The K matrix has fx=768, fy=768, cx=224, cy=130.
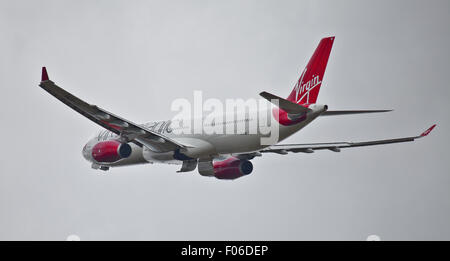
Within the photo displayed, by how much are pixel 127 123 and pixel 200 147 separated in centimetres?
527

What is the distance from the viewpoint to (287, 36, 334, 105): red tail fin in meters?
42.8

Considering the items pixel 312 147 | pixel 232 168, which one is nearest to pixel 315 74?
pixel 312 147

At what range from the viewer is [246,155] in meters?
50.0

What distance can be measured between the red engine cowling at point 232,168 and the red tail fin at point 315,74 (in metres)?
8.53

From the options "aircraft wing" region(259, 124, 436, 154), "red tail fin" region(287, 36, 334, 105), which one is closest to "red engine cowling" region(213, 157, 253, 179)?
"aircraft wing" region(259, 124, 436, 154)

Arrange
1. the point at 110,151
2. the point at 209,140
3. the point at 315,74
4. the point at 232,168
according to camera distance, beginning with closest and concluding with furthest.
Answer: the point at 315,74 → the point at 209,140 → the point at 110,151 → the point at 232,168

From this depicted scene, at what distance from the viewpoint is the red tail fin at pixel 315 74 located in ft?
140

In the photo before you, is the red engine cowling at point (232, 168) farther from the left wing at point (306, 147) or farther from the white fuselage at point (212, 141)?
the white fuselage at point (212, 141)

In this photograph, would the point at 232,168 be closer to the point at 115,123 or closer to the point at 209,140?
the point at 209,140

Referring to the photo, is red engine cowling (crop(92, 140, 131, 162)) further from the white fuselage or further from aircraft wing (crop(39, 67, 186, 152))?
the white fuselage

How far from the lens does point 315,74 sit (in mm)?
42969

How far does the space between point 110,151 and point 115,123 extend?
605 cm
